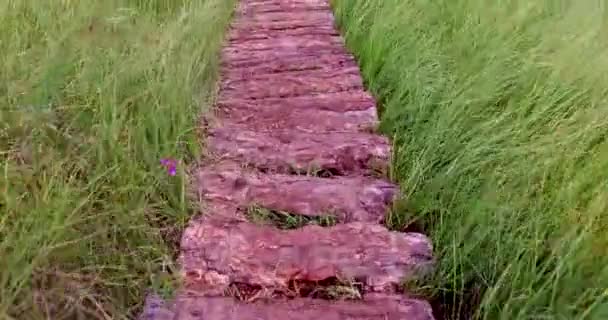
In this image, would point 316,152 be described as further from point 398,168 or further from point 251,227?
point 251,227

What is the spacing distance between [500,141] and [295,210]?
699 mm

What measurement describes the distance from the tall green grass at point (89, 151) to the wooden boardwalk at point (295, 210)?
10 centimetres

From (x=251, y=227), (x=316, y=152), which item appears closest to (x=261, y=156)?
(x=316, y=152)

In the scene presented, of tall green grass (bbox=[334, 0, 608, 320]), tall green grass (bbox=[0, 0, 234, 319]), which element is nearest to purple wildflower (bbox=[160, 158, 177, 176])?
tall green grass (bbox=[0, 0, 234, 319])

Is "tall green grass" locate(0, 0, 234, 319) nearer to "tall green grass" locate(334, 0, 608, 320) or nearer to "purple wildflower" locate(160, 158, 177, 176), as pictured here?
"purple wildflower" locate(160, 158, 177, 176)

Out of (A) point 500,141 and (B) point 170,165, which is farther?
(A) point 500,141

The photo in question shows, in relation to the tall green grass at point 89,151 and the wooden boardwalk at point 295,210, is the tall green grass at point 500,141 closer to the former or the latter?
the wooden boardwalk at point 295,210

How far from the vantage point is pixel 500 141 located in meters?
2.03

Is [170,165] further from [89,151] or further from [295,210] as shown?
[295,210]

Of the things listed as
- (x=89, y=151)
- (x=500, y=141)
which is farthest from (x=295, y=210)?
(x=500, y=141)

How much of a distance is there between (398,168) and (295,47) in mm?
1195

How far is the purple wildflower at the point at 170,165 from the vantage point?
6.02ft

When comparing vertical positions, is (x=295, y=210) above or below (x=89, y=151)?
below

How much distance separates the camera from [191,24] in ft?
9.22
